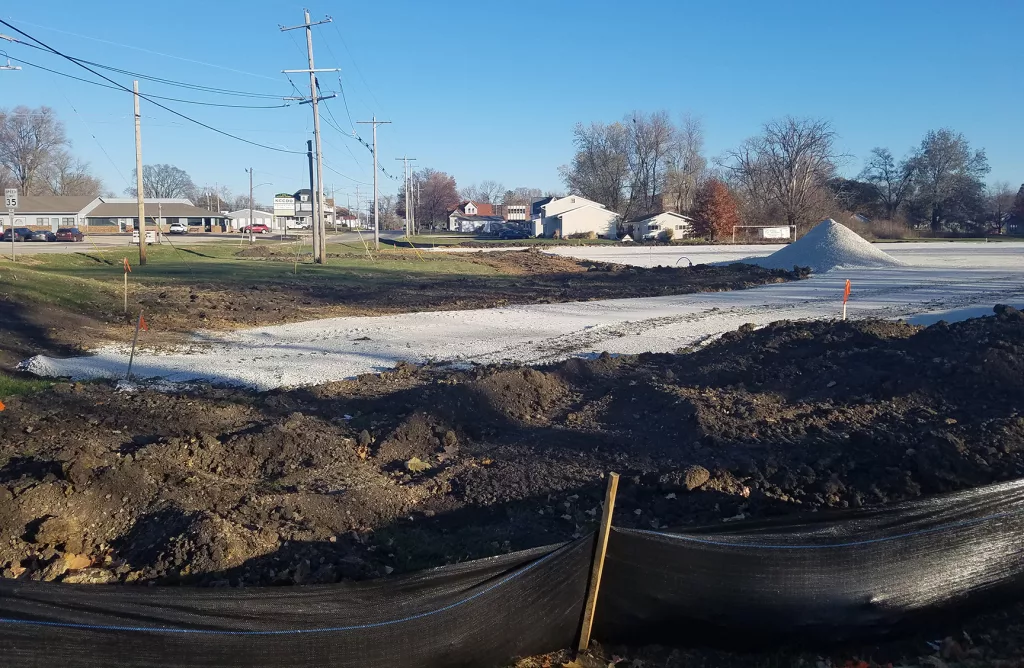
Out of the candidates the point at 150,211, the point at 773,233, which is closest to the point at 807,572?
the point at 773,233

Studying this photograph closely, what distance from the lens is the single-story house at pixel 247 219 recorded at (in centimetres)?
11078

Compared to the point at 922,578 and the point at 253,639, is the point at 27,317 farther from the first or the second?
the point at 922,578

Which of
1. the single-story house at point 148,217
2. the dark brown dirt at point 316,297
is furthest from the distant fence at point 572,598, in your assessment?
the single-story house at point 148,217

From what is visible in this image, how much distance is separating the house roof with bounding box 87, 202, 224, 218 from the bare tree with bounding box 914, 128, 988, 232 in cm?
9119

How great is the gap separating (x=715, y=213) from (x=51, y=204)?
239 feet

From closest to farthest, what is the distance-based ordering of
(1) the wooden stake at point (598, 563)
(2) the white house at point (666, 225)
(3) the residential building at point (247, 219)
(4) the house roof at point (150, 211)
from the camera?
1. (1) the wooden stake at point (598, 563)
2. (2) the white house at point (666, 225)
3. (4) the house roof at point (150, 211)
4. (3) the residential building at point (247, 219)

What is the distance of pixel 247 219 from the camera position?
4542 inches

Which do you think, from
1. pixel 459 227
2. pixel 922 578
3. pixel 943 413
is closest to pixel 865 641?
pixel 922 578

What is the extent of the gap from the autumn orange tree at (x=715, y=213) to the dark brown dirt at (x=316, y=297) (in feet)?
157

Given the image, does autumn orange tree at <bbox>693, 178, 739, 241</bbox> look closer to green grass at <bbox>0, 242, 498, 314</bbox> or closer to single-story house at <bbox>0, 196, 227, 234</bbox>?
green grass at <bbox>0, 242, 498, 314</bbox>

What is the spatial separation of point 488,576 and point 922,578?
102 inches

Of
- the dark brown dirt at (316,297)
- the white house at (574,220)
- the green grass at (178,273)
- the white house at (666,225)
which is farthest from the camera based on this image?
the white house at (574,220)

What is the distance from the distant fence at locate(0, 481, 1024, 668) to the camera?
3650 mm

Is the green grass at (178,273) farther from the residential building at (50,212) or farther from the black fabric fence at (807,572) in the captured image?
the residential building at (50,212)
